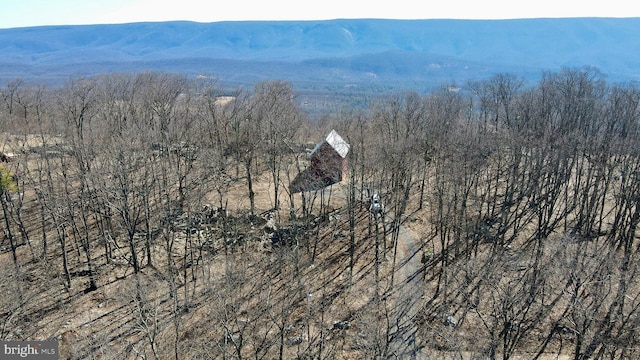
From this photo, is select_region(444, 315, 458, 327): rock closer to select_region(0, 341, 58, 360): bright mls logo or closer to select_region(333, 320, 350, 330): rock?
select_region(333, 320, 350, 330): rock

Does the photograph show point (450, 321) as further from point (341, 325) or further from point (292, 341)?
point (292, 341)

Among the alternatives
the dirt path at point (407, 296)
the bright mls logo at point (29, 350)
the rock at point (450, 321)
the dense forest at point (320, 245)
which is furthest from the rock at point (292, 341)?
the bright mls logo at point (29, 350)

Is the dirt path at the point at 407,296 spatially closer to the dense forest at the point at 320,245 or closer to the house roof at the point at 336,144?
the dense forest at the point at 320,245

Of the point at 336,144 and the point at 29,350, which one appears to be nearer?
the point at 29,350

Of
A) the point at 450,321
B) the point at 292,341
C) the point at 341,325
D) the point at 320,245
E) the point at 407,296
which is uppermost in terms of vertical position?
the point at 320,245

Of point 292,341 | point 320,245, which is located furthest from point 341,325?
point 320,245

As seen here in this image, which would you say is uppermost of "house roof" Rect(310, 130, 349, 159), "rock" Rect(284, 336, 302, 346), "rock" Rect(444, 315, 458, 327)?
"house roof" Rect(310, 130, 349, 159)

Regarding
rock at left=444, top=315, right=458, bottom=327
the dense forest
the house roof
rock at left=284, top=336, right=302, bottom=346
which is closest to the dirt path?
the dense forest

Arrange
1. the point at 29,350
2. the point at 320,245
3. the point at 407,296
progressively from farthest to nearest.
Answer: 1. the point at 320,245
2. the point at 407,296
3. the point at 29,350
